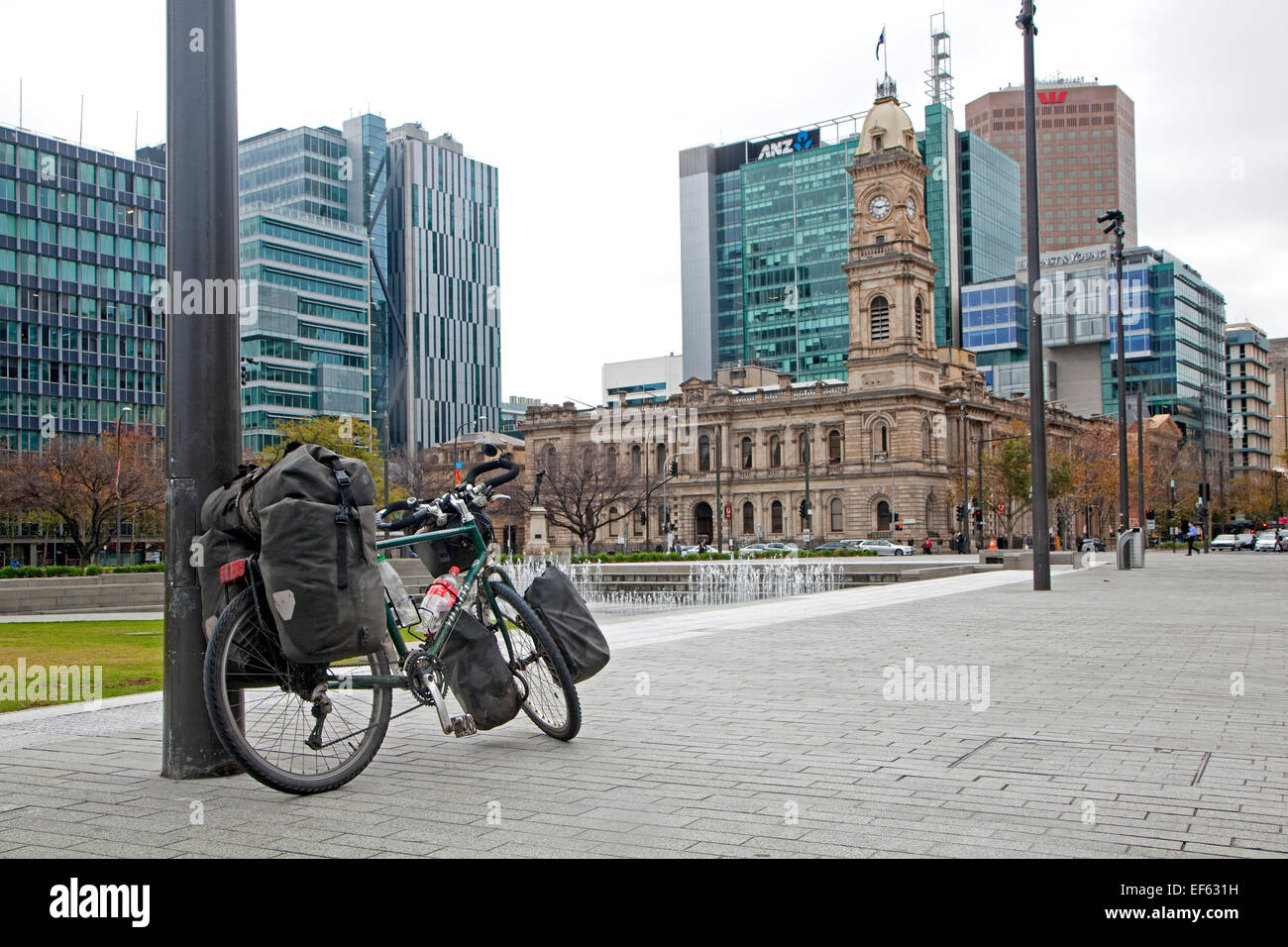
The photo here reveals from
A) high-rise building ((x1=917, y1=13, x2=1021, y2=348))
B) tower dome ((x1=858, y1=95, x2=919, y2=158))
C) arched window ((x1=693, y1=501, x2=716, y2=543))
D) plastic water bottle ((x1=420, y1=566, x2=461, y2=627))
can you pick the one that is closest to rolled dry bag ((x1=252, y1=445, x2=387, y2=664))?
plastic water bottle ((x1=420, y1=566, x2=461, y2=627))

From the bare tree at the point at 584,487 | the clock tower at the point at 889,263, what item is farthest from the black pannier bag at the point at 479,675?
the clock tower at the point at 889,263

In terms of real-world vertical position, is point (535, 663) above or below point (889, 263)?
below

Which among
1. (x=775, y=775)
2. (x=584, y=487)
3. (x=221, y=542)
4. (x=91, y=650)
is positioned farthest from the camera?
(x=584, y=487)

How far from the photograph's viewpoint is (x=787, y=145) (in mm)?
144625

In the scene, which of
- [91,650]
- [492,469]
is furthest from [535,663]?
[91,650]

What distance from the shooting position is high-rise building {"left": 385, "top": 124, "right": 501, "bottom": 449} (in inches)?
5940

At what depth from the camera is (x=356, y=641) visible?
501cm

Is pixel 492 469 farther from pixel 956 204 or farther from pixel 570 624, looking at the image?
pixel 956 204

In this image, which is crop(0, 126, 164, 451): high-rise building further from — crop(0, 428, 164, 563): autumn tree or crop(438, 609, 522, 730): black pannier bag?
crop(438, 609, 522, 730): black pannier bag

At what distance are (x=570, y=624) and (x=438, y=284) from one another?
503ft

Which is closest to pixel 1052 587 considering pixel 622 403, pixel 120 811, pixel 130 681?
pixel 130 681
